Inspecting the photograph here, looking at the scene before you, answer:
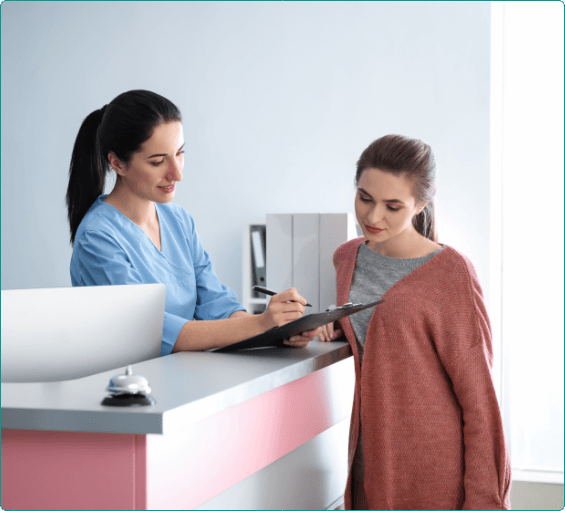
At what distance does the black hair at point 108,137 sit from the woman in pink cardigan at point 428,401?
587 millimetres

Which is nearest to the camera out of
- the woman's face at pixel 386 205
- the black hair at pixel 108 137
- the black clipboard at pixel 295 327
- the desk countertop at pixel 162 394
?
the desk countertop at pixel 162 394

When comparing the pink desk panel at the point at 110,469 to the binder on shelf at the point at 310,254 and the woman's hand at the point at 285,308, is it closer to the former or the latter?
the woman's hand at the point at 285,308

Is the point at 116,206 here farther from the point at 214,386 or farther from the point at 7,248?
the point at 7,248

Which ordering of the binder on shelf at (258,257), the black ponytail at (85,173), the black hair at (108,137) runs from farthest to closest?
the binder on shelf at (258,257)
the black ponytail at (85,173)
the black hair at (108,137)

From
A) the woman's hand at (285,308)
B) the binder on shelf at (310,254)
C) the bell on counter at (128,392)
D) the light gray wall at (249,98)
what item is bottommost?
the bell on counter at (128,392)

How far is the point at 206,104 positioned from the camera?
3.92m

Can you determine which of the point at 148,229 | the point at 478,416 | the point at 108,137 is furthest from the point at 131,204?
the point at 478,416

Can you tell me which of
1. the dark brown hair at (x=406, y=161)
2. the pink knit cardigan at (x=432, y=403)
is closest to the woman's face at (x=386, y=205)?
the dark brown hair at (x=406, y=161)

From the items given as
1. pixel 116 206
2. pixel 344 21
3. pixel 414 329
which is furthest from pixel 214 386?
pixel 344 21

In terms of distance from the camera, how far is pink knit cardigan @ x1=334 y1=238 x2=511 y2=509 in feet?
4.13

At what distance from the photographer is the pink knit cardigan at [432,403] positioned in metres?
1.26

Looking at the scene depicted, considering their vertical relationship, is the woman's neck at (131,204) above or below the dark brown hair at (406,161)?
below

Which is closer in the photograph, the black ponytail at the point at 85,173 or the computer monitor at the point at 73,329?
the computer monitor at the point at 73,329

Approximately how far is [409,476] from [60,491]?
0.72 meters
